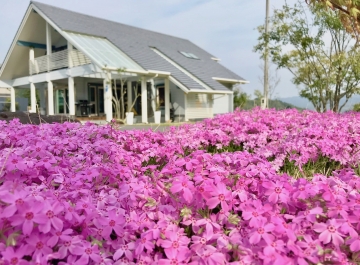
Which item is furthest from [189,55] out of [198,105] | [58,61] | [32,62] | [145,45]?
[32,62]

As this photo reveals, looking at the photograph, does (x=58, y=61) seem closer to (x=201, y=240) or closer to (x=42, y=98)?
(x=42, y=98)

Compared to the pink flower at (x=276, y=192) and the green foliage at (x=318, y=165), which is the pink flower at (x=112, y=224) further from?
the green foliage at (x=318, y=165)

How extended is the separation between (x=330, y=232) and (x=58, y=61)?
1806cm

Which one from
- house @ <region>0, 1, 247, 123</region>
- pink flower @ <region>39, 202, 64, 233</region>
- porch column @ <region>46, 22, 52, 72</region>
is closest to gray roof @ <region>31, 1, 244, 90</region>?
house @ <region>0, 1, 247, 123</region>

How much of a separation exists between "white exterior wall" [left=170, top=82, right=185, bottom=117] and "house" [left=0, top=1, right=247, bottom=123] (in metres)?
0.06

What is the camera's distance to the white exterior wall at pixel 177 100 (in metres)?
19.3

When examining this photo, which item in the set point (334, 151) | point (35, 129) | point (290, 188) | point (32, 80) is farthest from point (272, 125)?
point (32, 80)

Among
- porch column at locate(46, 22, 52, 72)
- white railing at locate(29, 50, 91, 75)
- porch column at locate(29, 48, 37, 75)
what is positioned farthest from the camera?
porch column at locate(29, 48, 37, 75)

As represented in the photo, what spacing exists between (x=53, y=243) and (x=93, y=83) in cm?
2071

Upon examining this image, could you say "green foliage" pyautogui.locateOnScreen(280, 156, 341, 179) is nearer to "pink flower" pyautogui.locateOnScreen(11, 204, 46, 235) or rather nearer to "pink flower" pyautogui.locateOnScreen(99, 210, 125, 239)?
"pink flower" pyautogui.locateOnScreen(99, 210, 125, 239)

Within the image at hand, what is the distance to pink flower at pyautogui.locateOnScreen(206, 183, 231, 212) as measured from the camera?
1.30 m

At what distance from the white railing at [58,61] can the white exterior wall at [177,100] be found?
5202 millimetres

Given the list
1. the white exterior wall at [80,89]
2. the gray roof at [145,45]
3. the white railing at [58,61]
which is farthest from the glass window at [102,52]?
the white exterior wall at [80,89]

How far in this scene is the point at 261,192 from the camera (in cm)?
152
